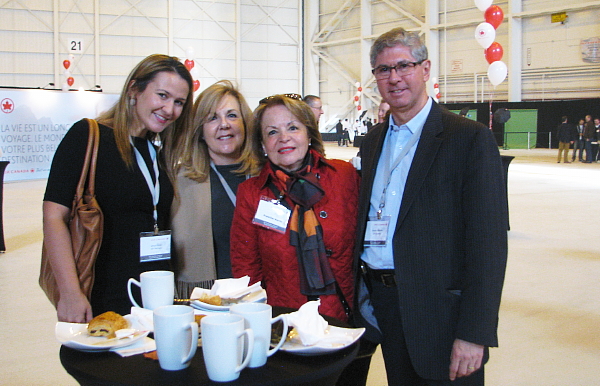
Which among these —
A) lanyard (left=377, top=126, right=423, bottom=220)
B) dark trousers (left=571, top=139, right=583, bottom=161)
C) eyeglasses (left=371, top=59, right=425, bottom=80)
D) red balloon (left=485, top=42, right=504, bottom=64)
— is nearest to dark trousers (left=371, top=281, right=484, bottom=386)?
lanyard (left=377, top=126, right=423, bottom=220)

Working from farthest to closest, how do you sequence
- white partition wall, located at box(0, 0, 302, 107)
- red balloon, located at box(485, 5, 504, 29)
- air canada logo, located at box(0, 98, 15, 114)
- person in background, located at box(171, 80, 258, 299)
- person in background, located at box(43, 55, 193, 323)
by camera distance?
white partition wall, located at box(0, 0, 302, 107) < red balloon, located at box(485, 5, 504, 29) < air canada logo, located at box(0, 98, 15, 114) < person in background, located at box(171, 80, 258, 299) < person in background, located at box(43, 55, 193, 323)

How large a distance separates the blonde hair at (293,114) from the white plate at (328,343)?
943 mm

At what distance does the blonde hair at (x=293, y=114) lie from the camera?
7.37ft

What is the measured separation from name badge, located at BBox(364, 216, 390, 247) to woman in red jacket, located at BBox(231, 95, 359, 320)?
21 cm

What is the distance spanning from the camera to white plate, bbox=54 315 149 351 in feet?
4.73

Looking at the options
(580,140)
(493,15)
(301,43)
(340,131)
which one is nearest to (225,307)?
(493,15)

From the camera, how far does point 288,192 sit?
7.03 feet

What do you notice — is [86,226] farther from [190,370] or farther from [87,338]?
Answer: [190,370]

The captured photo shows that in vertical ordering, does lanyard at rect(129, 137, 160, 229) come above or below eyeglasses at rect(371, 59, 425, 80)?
below

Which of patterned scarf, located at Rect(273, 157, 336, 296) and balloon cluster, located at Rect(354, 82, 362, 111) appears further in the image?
balloon cluster, located at Rect(354, 82, 362, 111)

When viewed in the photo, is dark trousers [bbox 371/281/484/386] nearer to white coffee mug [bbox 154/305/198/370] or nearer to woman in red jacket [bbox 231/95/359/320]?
woman in red jacket [bbox 231/95/359/320]

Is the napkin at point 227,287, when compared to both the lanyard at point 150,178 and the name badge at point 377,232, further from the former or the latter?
the lanyard at point 150,178

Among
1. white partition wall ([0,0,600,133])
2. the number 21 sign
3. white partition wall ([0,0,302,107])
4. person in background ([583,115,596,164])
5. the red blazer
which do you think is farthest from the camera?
white partition wall ([0,0,302,107])

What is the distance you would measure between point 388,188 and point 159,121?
3.16 ft
